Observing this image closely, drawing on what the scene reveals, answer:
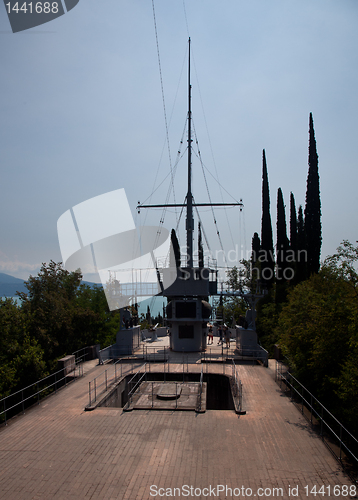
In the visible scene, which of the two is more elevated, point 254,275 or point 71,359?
point 254,275

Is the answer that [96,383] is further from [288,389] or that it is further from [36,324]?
[36,324]

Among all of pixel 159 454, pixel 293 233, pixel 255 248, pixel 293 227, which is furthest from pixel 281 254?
pixel 159 454

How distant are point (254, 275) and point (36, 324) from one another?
1081 inches

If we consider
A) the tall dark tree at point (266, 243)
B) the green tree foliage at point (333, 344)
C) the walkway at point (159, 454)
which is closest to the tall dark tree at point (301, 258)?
the tall dark tree at point (266, 243)

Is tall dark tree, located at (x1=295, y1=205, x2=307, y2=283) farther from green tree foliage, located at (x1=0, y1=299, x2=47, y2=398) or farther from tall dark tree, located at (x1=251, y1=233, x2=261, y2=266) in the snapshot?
green tree foliage, located at (x1=0, y1=299, x2=47, y2=398)

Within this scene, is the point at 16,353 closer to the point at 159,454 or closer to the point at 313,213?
the point at 159,454

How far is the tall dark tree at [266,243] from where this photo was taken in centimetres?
3819

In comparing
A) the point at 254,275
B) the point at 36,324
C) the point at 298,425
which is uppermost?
the point at 254,275

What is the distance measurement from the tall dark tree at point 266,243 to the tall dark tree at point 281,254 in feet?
7.04

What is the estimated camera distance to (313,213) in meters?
32.2

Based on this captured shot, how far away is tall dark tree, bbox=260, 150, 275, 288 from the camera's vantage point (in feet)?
125

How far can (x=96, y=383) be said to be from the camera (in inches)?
590

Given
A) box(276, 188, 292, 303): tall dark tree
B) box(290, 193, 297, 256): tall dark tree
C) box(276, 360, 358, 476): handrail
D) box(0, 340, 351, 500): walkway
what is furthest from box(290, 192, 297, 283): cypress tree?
box(0, 340, 351, 500): walkway

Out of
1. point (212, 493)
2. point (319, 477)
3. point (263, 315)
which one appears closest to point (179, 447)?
point (212, 493)
